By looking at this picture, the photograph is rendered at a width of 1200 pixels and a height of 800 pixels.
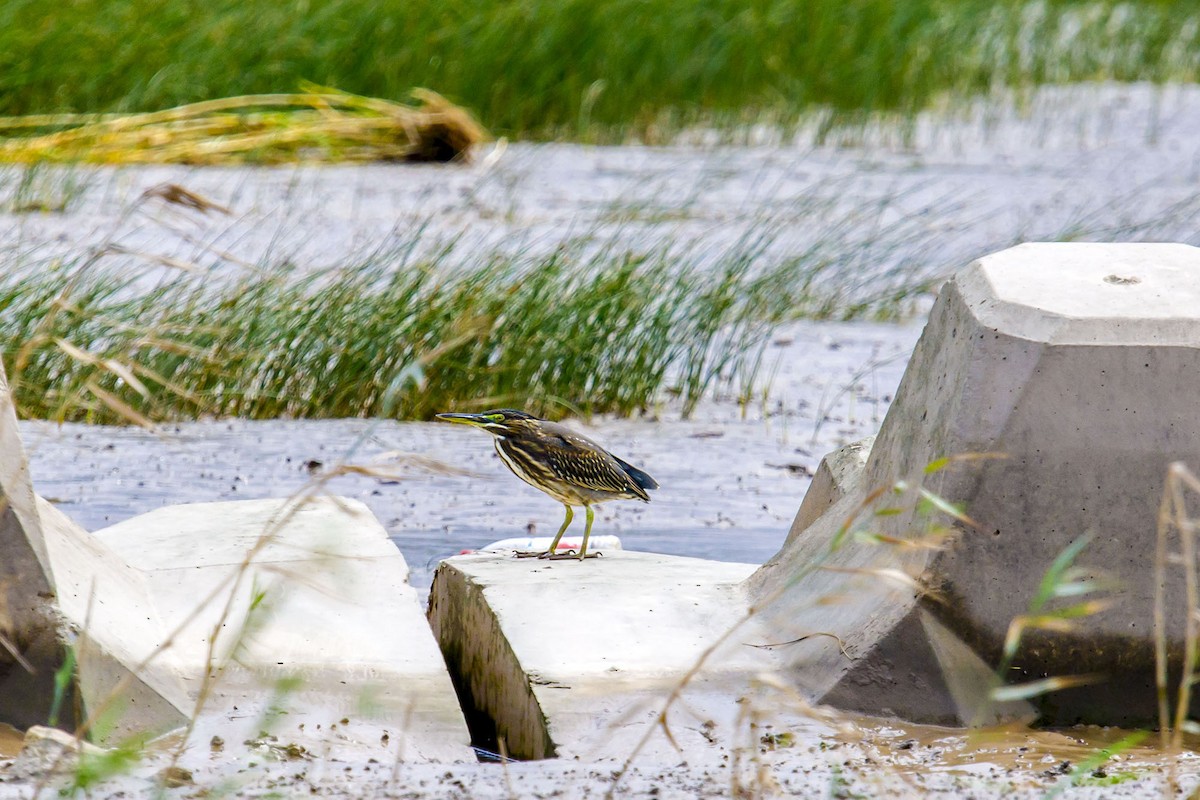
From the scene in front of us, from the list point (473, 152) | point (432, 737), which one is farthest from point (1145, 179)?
point (432, 737)

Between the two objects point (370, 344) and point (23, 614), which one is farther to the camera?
point (370, 344)

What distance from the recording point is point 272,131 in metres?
11.8

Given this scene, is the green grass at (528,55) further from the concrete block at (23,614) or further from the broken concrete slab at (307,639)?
the concrete block at (23,614)

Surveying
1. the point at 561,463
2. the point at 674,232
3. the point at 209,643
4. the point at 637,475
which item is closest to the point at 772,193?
the point at 674,232

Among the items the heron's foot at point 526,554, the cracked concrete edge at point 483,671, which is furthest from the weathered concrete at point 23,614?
the heron's foot at point 526,554

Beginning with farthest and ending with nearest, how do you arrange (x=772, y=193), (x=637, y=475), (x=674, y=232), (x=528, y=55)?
(x=528, y=55) → (x=772, y=193) → (x=674, y=232) → (x=637, y=475)

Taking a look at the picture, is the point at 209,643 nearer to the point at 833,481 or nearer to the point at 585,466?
the point at 585,466

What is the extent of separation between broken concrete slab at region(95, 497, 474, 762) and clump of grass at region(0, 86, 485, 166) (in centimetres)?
685

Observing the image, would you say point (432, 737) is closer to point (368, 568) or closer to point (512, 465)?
point (368, 568)

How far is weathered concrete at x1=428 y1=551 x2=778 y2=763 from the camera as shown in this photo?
317cm

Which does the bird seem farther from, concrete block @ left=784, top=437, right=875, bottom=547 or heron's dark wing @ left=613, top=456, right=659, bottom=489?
concrete block @ left=784, top=437, right=875, bottom=547

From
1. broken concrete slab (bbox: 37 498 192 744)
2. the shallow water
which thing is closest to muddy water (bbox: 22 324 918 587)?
the shallow water

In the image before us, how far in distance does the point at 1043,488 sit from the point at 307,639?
1589mm

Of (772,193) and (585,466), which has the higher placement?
(772,193)
